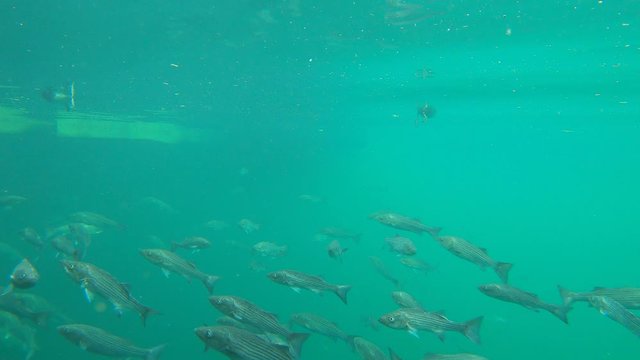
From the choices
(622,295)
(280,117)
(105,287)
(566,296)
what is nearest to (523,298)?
(566,296)

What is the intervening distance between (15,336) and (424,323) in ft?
39.6

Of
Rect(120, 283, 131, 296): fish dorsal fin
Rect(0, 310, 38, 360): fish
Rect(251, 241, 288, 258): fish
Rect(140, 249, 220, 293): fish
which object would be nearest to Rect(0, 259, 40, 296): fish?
Rect(120, 283, 131, 296): fish dorsal fin

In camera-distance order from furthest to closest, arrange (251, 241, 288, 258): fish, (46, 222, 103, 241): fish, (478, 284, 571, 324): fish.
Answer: (251, 241, 288, 258): fish → (46, 222, 103, 241): fish → (478, 284, 571, 324): fish

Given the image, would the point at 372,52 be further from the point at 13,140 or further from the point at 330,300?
the point at 13,140

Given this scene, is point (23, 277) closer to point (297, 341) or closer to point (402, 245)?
point (297, 341)

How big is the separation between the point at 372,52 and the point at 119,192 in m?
34.0

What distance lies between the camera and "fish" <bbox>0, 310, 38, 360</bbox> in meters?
11.6

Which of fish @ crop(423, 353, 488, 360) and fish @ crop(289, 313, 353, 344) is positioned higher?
fish @ crop(423, 353, 488, 360)

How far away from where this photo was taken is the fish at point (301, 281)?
6535 millimetres

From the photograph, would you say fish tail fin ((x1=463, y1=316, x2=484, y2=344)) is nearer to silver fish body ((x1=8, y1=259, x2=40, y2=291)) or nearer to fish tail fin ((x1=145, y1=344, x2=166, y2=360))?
fish tail fin ((x1=145, y1=344, x2=166, y2=360))

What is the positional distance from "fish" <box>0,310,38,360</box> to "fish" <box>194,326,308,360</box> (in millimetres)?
10109

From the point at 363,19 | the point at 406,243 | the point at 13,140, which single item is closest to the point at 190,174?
the point at 13,140

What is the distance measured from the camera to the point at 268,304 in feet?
98.7

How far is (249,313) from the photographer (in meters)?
5.36
